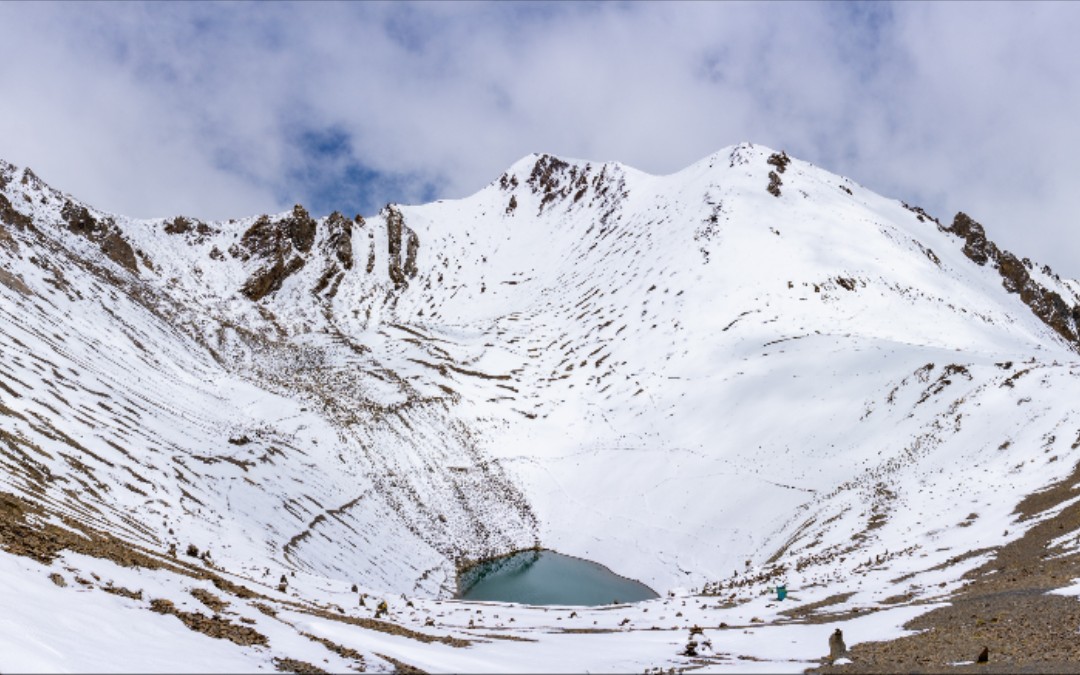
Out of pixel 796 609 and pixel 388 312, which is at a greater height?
pixel 388 312

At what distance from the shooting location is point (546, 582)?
51.3 m

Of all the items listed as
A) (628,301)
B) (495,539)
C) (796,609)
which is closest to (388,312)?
(628,301)

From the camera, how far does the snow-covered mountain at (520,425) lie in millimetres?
18234

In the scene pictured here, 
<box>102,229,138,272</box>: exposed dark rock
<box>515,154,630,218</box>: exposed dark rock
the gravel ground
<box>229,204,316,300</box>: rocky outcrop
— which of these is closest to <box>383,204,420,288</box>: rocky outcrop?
<box>229,204,316,300</box>: rocky outcrop

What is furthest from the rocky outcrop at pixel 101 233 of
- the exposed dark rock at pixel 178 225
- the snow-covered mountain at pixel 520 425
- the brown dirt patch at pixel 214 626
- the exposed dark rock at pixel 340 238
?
the brown dirt patch at pixel 214 626

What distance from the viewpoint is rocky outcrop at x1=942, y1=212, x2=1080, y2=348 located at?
106625 millimetres

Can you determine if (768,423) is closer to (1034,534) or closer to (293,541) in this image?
(1034,534)

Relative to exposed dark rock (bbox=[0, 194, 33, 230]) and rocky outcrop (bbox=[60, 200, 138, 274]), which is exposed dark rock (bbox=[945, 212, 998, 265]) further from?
exposed dark rock (bbox=[0, 194, 33, 230])

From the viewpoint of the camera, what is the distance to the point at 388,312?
13062cm

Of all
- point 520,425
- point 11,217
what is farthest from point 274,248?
point 520,425

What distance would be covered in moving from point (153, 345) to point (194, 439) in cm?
3209

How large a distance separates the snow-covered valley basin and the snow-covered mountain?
1177mm

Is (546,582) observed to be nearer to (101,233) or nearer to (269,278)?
(101,233)

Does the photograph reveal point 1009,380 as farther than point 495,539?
No
